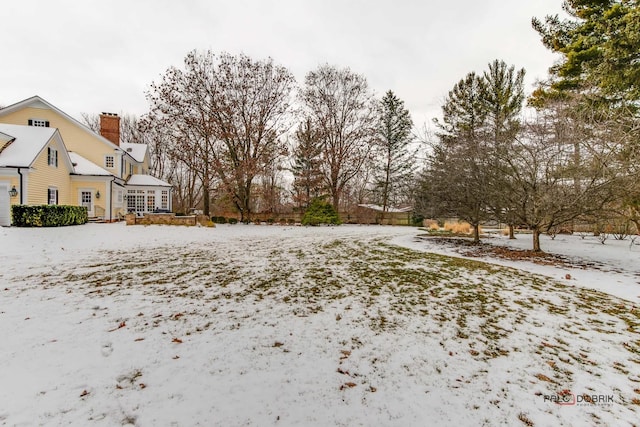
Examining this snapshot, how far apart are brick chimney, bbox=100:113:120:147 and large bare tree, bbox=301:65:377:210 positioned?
15.4 metres

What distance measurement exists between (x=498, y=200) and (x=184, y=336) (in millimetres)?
9169

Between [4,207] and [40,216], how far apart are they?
2923 mm

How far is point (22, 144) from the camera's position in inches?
570

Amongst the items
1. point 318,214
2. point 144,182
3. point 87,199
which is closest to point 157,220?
point 87,199

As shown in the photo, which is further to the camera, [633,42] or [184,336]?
[633,42]

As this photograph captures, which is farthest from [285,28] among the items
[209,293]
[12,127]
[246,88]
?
[12,127]

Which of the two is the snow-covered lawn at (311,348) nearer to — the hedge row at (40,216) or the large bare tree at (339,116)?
the hedge row at (40,216)

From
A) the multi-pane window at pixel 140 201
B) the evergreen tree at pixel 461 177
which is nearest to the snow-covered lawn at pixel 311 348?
the evergreen tree at pixel 461 177

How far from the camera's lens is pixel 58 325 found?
3137 mm

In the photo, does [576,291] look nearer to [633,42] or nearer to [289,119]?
[633,42]

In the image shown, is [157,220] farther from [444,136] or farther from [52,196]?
[444,136]

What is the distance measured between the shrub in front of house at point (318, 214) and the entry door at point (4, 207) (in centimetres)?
1598

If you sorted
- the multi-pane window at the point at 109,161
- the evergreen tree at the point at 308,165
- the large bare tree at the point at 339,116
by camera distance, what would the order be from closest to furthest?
the multi-pane window at the point at 109,161
the evergreen tree at the point at 308,165
the large bare tree at the point at 339,116

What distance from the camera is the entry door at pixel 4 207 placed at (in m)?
12.8
